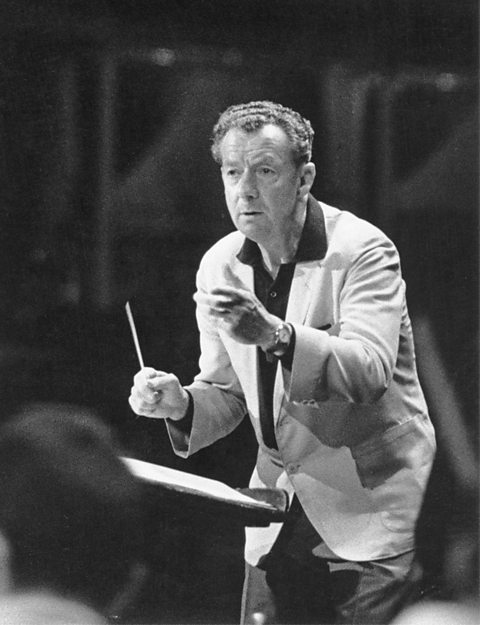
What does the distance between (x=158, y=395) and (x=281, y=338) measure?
0.58m

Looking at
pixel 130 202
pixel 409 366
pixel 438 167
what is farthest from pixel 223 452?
pixel 438 167

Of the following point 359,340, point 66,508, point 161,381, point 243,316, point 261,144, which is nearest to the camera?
point 243,316

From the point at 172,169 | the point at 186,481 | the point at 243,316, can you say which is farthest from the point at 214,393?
the point at 172,169

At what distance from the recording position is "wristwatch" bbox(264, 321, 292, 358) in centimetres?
255

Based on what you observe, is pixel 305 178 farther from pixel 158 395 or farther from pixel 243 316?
pixel 158 395

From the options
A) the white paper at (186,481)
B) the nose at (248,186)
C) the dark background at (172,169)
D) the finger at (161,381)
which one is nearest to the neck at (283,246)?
the nose at (248,186)

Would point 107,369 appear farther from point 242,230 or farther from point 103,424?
point 242,230

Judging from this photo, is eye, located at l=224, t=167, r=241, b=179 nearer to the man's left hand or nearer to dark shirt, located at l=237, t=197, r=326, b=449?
dark shirt, located at l=237, t=197, r=326, b=449

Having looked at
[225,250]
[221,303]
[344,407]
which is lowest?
[344,407]

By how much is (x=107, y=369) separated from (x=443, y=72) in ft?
4.78

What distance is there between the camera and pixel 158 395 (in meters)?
2.95

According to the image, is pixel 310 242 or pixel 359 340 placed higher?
pixel 310 242

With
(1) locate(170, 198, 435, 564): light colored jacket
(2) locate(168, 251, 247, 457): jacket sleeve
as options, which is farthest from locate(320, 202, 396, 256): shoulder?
(2) locate(168, 251, 247, 457): jacket sleeve

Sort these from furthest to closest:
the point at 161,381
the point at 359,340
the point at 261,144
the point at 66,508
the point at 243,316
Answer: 1. the point at 66,508
2. the point at 161,381
3. the point at 261,144
4. the point at 359,340
5. the point at 243,316
